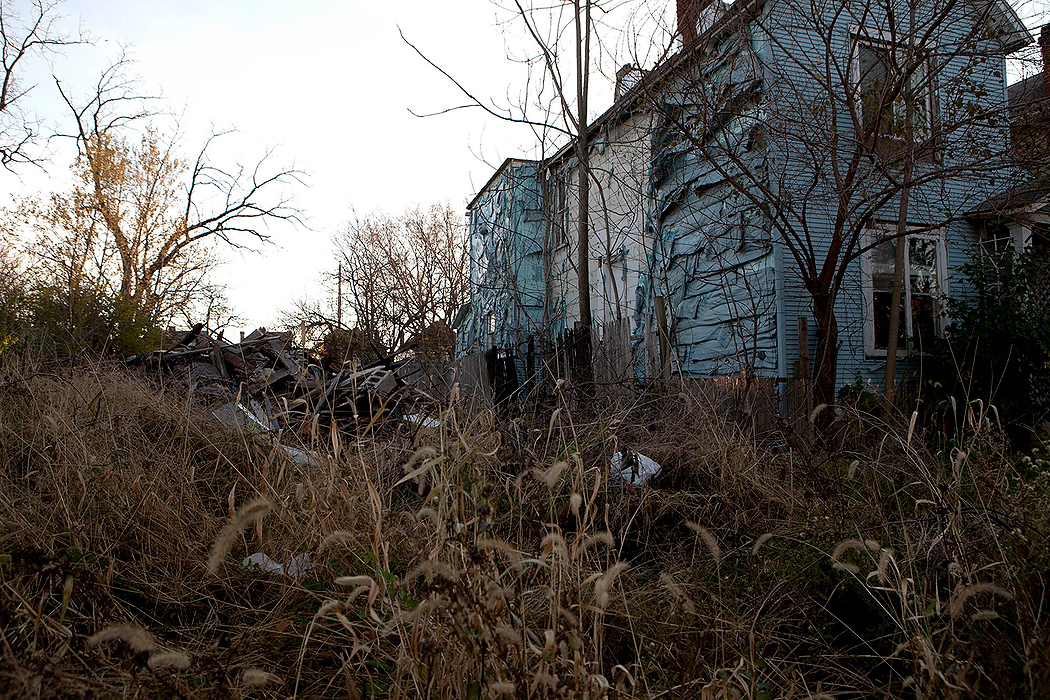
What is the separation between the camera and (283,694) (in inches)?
72.9

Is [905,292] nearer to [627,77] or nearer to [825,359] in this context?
[825,359]

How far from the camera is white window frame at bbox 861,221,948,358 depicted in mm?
8383

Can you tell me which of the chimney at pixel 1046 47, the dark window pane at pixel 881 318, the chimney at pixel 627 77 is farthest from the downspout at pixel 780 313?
the chimney at pixel 1046 47

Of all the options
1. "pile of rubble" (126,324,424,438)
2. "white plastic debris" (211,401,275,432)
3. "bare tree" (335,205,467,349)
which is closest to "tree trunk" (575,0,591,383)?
"pile of rubble" (126,324,424,438)

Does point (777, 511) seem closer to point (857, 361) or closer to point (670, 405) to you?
point (670, 405)

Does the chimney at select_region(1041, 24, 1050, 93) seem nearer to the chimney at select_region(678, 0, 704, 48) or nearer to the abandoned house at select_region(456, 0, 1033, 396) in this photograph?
the abandoned house at select_region(456, 0, 1033, 396)

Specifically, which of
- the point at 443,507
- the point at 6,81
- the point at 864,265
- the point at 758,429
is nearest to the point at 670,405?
the point at 758,429

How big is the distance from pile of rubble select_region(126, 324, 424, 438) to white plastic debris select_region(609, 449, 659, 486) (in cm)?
156

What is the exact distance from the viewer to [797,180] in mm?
7523

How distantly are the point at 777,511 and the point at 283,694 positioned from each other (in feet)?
7.91

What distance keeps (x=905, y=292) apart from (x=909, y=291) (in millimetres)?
97

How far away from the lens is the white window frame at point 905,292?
27.5 ft

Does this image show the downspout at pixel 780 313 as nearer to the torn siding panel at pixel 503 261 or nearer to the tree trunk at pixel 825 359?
the tree trunk at pixel 825 359

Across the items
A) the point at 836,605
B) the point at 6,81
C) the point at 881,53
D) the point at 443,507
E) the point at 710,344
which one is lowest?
the point at 836,605
